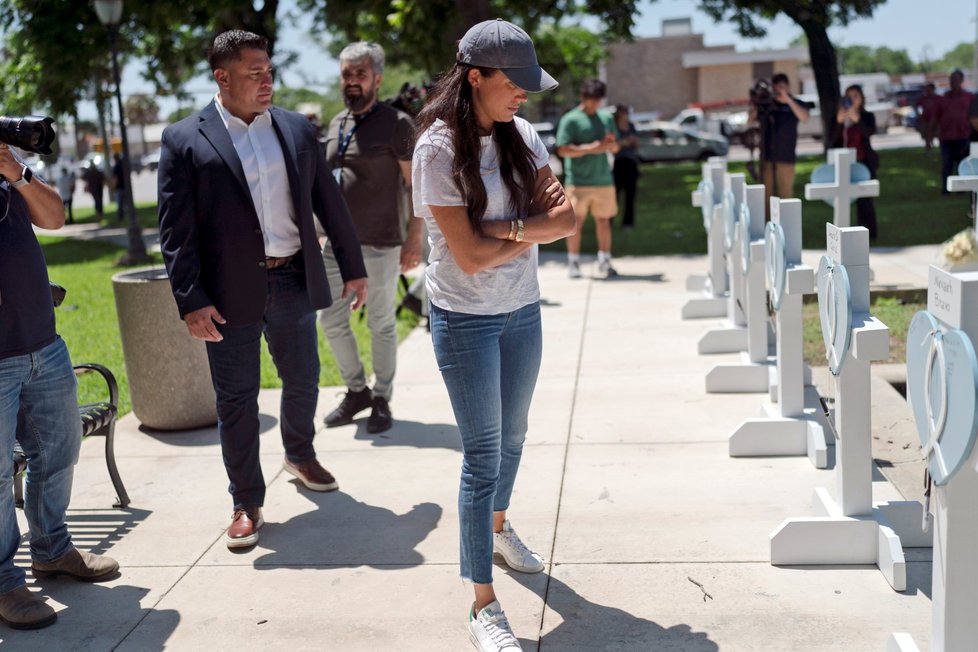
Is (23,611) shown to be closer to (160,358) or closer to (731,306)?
(160,358)

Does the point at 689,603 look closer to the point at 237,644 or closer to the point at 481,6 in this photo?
the point at 237,644

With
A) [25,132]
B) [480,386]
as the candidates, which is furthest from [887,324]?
[25,132]

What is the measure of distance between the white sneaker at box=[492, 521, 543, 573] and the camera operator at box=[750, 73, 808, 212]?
9.37 metres

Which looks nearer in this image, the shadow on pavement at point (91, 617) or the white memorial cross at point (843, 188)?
the shadow on pavement at point (91, 617)

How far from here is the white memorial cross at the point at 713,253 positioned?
339 inches

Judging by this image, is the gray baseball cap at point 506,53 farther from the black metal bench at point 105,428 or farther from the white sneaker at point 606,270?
the white sneaker at point 606,270

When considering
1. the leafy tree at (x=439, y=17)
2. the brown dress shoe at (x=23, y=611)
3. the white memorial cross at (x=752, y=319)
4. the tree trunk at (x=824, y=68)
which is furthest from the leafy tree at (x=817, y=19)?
the brown dress shoe at (x=23, y=611)

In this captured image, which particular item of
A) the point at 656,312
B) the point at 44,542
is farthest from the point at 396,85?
the point at 44,542

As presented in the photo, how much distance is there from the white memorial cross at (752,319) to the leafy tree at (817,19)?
18460 mm

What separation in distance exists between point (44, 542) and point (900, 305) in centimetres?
679

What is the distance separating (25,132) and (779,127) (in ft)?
34.2

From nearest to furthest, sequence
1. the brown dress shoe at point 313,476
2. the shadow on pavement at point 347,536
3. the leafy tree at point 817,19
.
A: the shadow on pavement at point 347,536
the brown dress shoe at point 313,476
the leafy tree at point 817,19

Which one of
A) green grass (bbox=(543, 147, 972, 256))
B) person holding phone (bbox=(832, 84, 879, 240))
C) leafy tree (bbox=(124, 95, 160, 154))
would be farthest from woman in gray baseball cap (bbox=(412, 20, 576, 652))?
leafy tree (bbox=(124, 95, 160, 154))

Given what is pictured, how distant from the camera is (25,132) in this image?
3.58 m
